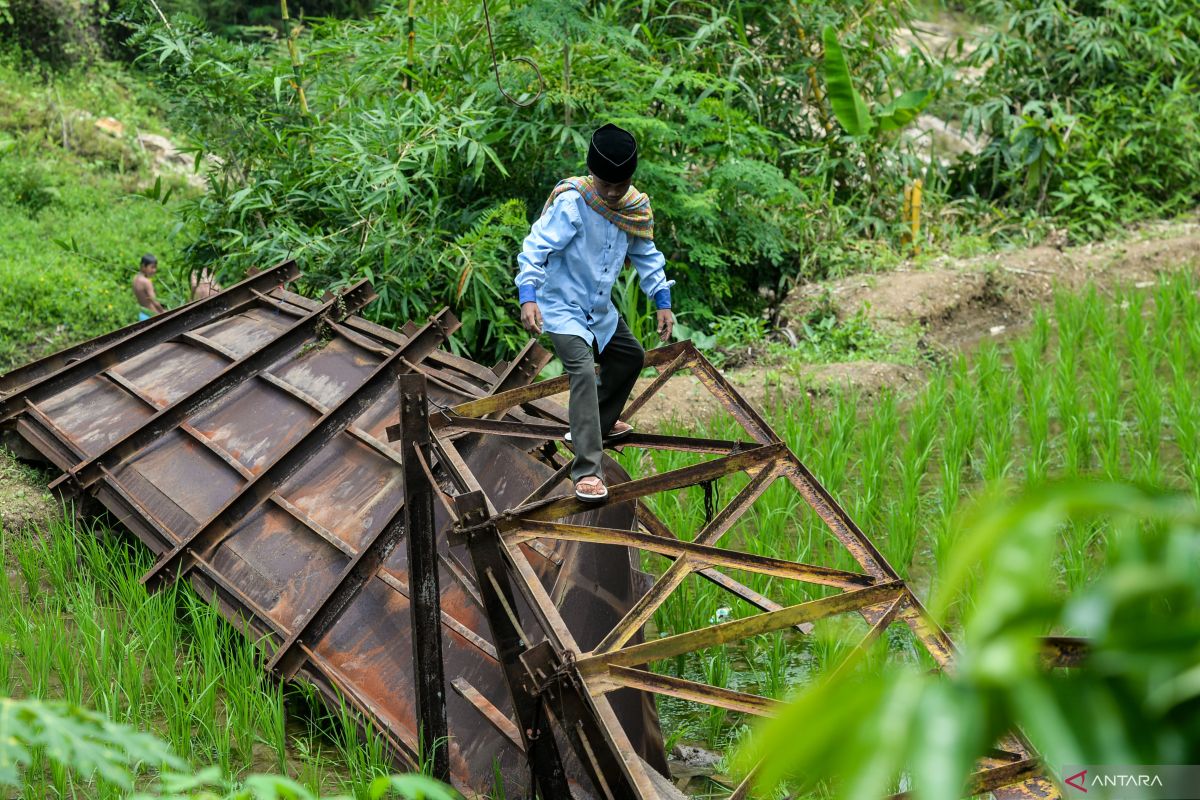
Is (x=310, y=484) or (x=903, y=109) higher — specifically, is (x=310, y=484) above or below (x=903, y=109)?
below

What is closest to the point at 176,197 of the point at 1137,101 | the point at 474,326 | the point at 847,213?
the point at 474,326

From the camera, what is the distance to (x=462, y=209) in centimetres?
772

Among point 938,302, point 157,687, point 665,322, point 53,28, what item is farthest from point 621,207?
point 53,28

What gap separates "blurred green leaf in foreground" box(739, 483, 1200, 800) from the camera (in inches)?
20.6

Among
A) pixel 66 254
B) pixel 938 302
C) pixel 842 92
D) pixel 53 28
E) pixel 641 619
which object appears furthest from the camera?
pixel 53 28

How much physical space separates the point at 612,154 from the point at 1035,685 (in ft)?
9.79

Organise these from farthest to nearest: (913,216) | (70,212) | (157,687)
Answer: (70,212), (913,216), (157,687)

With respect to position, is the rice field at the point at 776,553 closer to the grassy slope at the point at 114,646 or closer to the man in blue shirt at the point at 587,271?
the grassy slope at the point at 114,646

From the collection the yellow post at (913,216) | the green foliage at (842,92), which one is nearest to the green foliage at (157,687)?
the green foliage at (842,92)

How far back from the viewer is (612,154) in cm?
337

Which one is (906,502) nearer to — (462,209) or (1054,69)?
(462,209)

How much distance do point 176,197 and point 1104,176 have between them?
963 cm

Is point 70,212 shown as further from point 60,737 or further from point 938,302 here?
point 60,737

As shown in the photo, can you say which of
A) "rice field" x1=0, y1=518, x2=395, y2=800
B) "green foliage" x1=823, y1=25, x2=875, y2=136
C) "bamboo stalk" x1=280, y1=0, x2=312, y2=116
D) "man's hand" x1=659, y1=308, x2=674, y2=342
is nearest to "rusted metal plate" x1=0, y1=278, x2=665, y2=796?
"rice field" x1=0, y1=518, x2=395, y2=800
